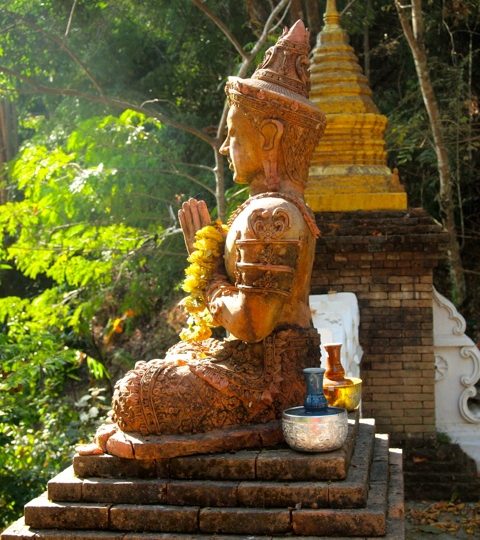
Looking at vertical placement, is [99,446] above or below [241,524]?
above

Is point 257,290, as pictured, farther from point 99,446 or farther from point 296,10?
point 296,10

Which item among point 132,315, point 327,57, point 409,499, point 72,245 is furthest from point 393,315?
point 132,315

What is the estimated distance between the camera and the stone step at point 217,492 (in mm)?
3553

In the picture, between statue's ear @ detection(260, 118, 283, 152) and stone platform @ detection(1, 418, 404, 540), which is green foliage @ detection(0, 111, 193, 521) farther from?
statue's ear @ detection(260, 118, 283, 152)

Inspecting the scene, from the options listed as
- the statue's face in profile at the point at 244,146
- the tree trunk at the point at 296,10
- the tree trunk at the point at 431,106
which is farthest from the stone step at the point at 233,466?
the tree trunk at the point at 296,10

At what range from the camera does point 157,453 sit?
3742 millimetres

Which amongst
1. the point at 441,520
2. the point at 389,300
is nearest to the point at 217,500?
the point at 441,520

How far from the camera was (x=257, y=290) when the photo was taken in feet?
12.5

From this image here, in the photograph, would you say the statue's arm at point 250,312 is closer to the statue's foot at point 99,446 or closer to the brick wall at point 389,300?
the statue's foot at point 99,446

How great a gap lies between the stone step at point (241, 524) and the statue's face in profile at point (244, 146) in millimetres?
1512

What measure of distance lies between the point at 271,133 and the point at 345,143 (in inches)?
168

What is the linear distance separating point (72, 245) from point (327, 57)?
3349 millimetres

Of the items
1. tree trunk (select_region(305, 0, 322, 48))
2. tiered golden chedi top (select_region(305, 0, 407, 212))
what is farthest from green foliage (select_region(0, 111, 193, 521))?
tree trunk (select_region(305, 0, 322, 48))

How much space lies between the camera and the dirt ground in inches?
254
